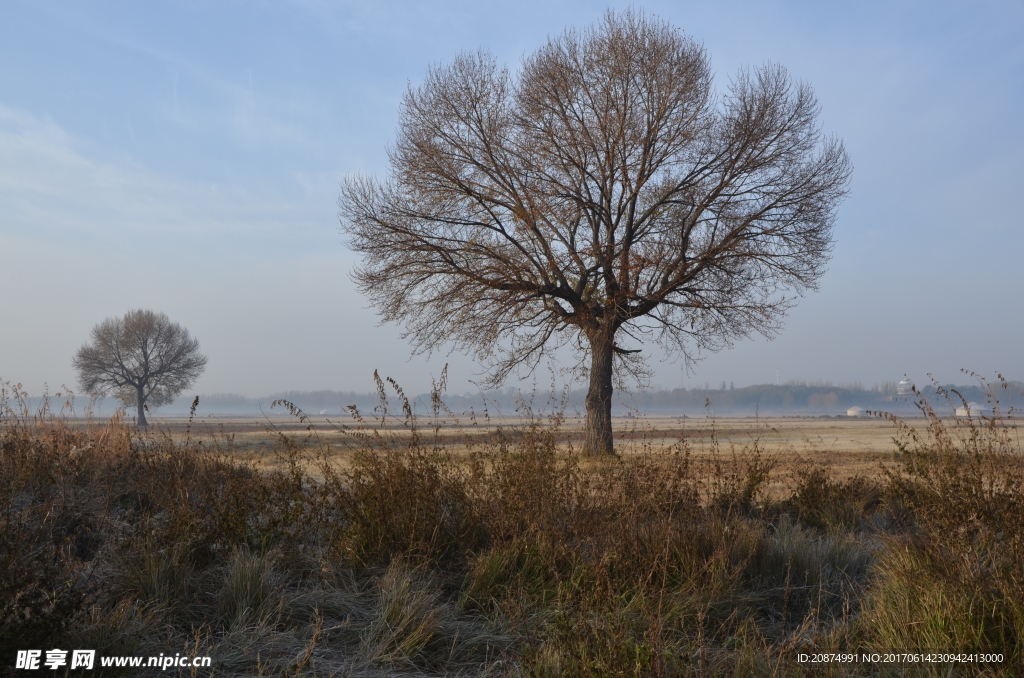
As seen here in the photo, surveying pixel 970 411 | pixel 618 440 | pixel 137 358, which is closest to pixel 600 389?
pixel 618 440

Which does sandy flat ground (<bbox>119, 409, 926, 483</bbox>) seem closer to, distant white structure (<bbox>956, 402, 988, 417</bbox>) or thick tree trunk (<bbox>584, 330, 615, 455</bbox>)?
thick tree trunk (<bbox>584, 330, 615, 455</bbox>)

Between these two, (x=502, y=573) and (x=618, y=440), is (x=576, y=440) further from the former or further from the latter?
(x=502, y=573)

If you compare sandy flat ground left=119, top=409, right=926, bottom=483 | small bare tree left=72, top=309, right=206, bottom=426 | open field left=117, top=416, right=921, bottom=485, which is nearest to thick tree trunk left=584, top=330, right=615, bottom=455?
sandy flat ground left=119, top=409, right=926, bottom=483

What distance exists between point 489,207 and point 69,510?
12044 mm

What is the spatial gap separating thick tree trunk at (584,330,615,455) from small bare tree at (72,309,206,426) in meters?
50.7

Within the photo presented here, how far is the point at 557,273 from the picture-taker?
15.8 metres

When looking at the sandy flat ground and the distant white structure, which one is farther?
the sandy flat ground

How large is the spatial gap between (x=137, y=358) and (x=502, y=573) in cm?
6081

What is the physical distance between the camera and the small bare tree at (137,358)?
55.8 metres

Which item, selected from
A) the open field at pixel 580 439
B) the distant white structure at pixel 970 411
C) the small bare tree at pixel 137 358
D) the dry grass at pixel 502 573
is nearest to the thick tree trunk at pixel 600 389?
the open field at pixel 580 439

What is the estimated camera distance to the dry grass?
3311 millimetres

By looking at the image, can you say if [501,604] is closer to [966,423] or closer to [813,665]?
[813,665]

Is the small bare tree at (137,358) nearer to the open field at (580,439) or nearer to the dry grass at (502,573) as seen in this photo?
the open field at (580,439)

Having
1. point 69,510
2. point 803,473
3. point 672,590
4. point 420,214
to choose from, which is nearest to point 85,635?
point 69,510
